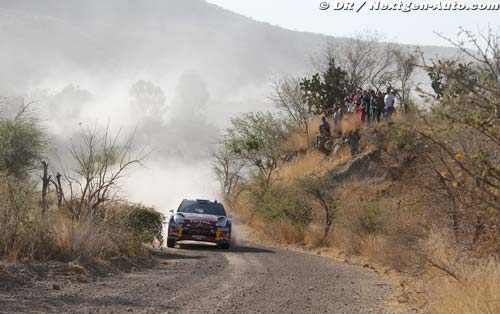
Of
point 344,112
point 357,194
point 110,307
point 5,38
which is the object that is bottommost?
point 110,307

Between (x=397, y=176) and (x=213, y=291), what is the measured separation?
19.6 metres

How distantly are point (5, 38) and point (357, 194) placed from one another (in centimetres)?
17133

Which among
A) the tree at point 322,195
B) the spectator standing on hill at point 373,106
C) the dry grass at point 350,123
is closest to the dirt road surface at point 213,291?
the tree at point 322,195

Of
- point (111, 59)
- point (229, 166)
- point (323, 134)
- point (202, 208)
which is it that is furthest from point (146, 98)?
point (202, 208)

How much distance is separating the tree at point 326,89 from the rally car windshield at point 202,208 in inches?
638

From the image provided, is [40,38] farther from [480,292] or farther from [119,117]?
[480,292]

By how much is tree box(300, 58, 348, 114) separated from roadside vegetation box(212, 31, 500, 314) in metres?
0.07

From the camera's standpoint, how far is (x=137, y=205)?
859 inches

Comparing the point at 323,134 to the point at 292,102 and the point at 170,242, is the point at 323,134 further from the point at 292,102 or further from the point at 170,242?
the point at 170,242

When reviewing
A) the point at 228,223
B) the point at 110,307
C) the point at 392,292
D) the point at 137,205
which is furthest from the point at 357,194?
the point at 110,307

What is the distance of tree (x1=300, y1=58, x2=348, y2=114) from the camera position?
133 feet

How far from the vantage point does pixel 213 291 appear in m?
12.2

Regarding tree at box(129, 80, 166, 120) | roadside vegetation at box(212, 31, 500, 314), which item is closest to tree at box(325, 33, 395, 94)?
roadside vegetation at box(212, 31, 500, 314)

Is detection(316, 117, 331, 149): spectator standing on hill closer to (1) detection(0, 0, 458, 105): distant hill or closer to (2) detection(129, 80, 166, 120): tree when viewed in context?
(2) detection(129, 80, 166, 120): tree
